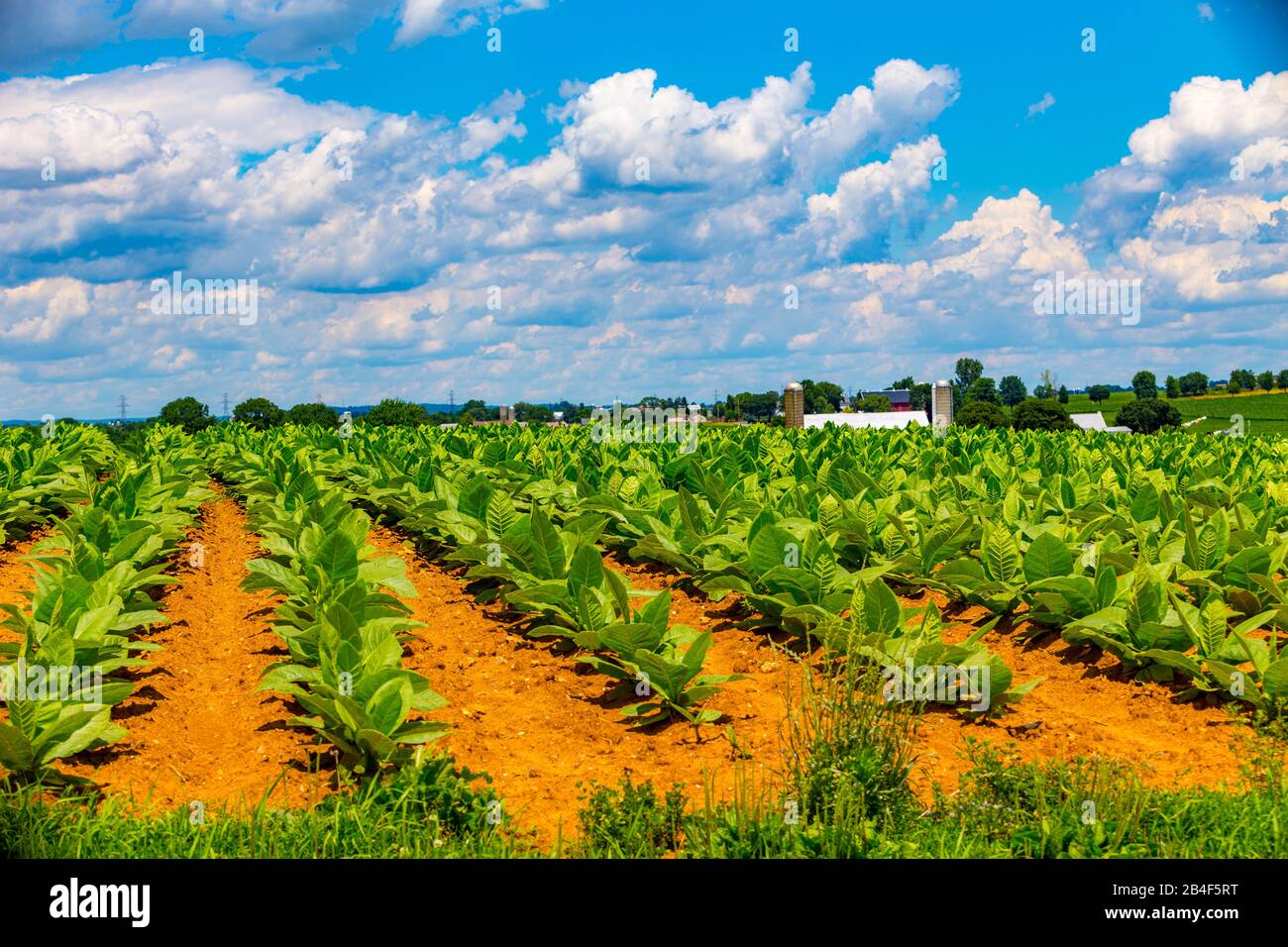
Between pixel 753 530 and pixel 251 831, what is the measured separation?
13.5 feet

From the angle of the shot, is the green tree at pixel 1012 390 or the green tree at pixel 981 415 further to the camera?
the green tree at pixel 1012 390

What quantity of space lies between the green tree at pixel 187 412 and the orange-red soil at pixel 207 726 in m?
34.4

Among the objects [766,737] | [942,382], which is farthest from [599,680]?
[942,382]

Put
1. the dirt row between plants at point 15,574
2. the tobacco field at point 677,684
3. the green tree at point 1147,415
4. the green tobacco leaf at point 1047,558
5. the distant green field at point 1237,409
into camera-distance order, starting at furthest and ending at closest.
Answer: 1. the green tree at point 1147,415
2. the distant green field at point 1237,409
3. the dirt row between plants at point 15,574
4. the green tobacco leaf at point 1047,558
5. the tobacco field at point 677,684

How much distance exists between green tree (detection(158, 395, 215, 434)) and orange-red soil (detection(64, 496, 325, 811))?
34.4 meters

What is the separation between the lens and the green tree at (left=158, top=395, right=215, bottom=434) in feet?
133

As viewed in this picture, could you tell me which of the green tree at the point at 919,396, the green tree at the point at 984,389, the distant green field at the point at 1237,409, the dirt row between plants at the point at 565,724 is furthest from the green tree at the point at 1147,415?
the dirt row between plants at the point at 565,724

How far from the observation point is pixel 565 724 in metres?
5.75

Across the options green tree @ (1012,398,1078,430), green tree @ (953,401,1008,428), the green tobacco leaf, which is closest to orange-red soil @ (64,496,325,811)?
the green tobacco leaf

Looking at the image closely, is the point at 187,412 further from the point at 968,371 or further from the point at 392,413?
the point at 968,371

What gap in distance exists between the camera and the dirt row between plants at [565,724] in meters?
4.86

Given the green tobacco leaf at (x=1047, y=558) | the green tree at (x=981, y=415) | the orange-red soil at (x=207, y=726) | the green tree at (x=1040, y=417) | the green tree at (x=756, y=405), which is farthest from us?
the green tree at (x=756, y=405)

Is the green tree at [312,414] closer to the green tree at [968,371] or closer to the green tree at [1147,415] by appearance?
the green tree at [1147,415]
